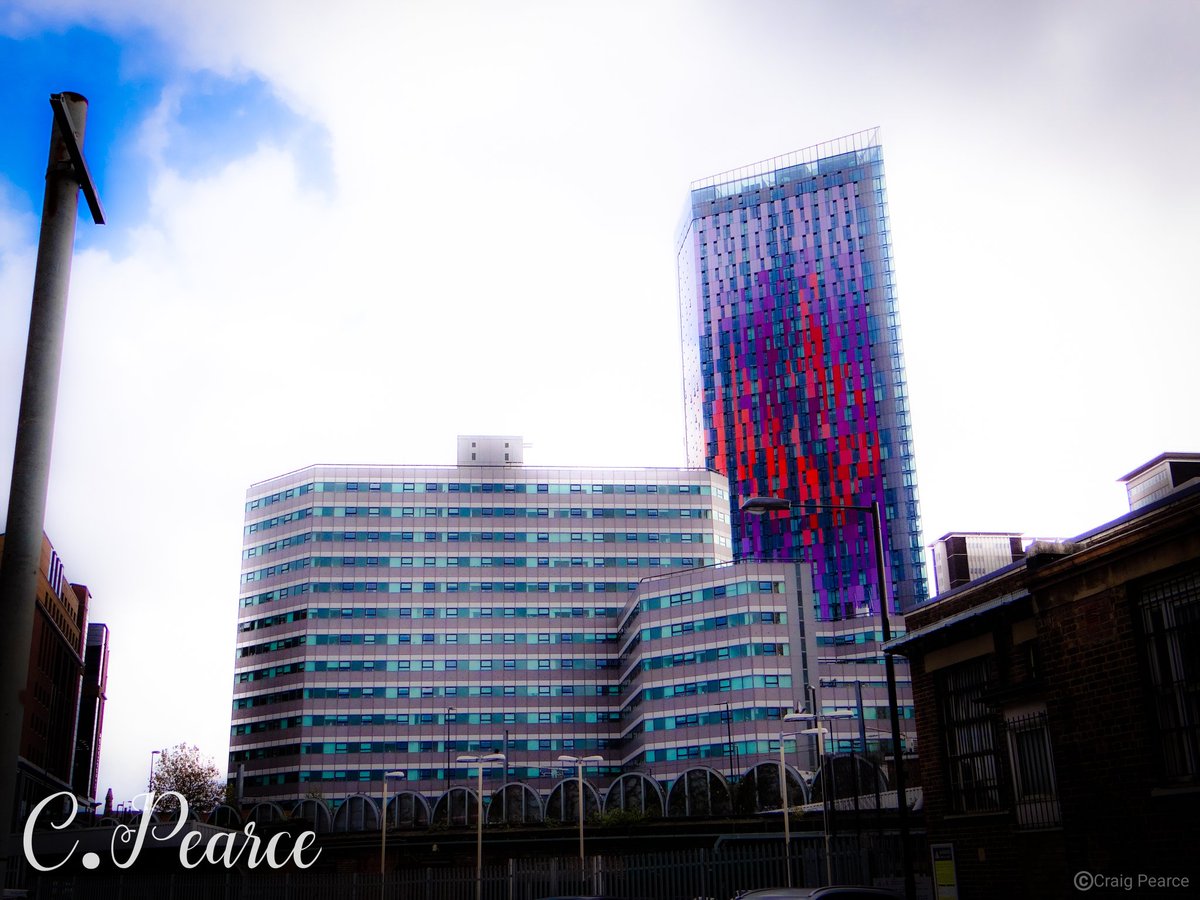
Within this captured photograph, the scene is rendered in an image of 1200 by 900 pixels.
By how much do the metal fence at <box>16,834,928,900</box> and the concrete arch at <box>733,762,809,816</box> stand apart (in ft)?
102

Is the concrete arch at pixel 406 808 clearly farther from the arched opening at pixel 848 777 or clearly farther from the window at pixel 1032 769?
the window at pixel 1032 769

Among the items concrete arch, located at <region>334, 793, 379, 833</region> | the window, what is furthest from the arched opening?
concrete arch, located at <region>334, 793, 379, 833</region>

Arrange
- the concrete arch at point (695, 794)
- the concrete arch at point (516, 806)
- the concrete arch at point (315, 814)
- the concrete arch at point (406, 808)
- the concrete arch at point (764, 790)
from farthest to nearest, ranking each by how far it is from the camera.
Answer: the concrete arch at point (406, 808) < the concrete arch at point (315, 814) < the concrete arch at point (516, 806) < the concrete arch at point (695, 794) < the concrete arch at point (764, 790)

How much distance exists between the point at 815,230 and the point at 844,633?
8074 cm

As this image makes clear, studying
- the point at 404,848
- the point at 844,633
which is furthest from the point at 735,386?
the point at 404,848

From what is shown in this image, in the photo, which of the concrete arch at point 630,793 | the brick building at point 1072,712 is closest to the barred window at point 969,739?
the brick building at point 1072,712

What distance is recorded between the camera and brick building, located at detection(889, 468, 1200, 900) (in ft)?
54.8

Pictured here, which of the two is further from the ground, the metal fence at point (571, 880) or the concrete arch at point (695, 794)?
the concrete arch at point (695, 794)

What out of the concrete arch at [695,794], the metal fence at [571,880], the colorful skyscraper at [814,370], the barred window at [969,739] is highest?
the colorful skyscraper at [814,370]

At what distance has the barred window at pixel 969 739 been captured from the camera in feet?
72.2

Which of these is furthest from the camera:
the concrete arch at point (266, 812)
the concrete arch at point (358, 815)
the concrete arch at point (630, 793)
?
the concrete arch at point (266, 812)

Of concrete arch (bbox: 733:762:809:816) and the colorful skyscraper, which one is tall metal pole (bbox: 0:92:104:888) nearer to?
concrete arch (bbox: 733:762:809:816)

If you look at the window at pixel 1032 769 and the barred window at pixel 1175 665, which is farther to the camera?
the window at pixel 1032 769

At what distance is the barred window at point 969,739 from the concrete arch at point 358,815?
3575 inches
